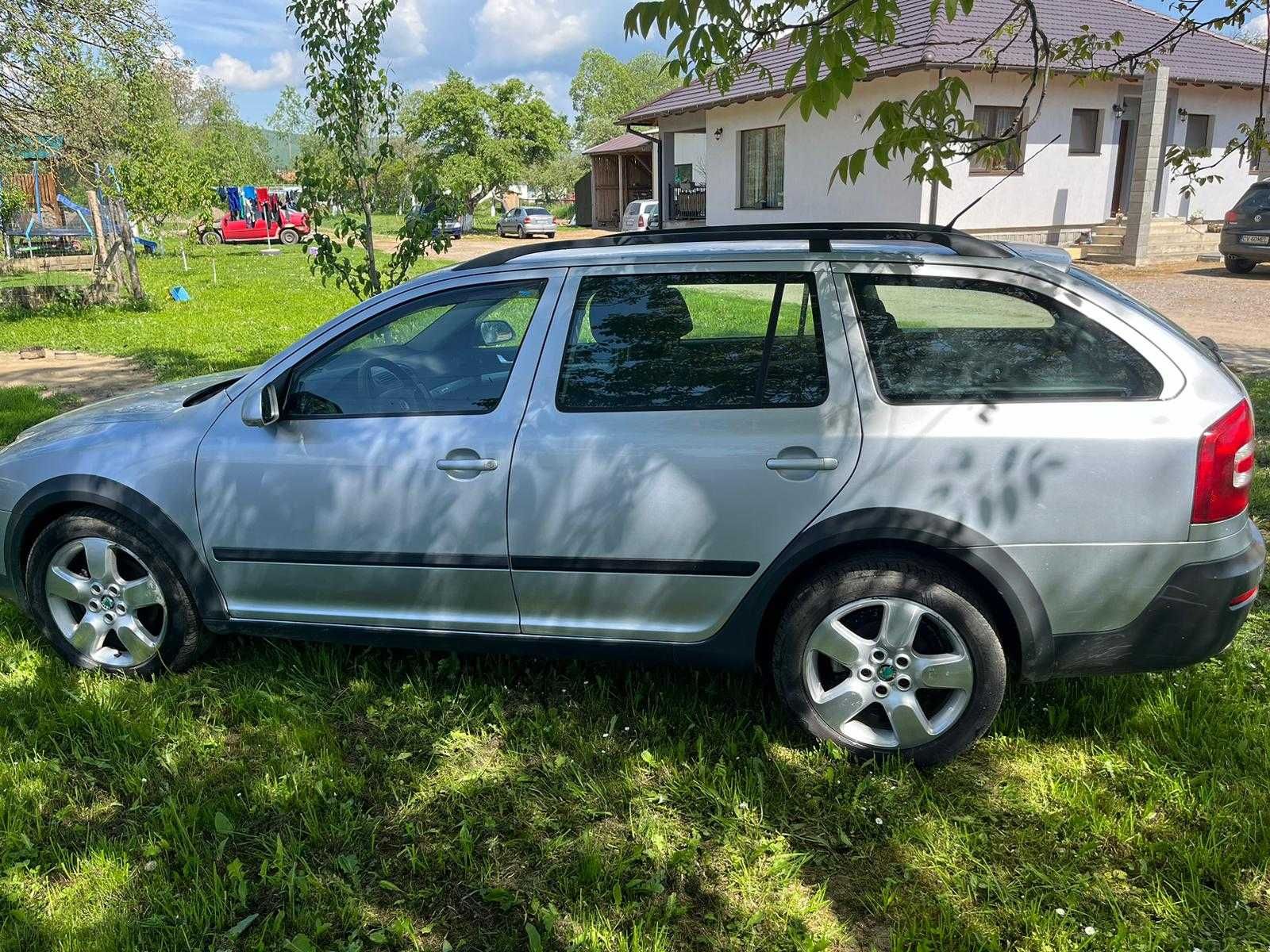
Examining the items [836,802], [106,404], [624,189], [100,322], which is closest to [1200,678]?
[836,802]

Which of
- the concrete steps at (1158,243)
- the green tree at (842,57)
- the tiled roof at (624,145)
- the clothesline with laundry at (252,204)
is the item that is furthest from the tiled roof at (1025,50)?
the clothesline with laundry at (252,204)

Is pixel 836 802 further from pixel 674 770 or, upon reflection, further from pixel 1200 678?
pixel 1200 678

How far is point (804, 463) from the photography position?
9.74ft

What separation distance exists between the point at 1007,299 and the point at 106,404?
3551 mm

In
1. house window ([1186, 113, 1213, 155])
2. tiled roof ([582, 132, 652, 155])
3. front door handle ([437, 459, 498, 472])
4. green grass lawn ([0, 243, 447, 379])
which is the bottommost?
green grass lawn ([0, 243, 447, 379])

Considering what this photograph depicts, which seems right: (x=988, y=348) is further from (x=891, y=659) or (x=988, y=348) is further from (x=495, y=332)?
(x=495, y=332)

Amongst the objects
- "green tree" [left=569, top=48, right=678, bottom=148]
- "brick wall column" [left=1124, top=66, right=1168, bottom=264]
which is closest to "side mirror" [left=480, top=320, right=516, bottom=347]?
"brick wall column" [left=1124, top=66, right=1168, bottom=264]

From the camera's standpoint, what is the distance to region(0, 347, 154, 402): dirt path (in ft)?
31.2

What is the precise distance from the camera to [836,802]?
2.98 metres

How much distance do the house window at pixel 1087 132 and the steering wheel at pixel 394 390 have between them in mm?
20498

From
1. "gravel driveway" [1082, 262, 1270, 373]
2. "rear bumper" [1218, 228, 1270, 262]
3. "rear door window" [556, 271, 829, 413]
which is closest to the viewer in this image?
"rear door window" [556, 271, 829, 413]

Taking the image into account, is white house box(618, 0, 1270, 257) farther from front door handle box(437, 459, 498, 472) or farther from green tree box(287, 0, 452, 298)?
front door handle box(437, 459, 498, 472)

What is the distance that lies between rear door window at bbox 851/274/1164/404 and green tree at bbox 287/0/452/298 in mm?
4033

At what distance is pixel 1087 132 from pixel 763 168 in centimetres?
696
